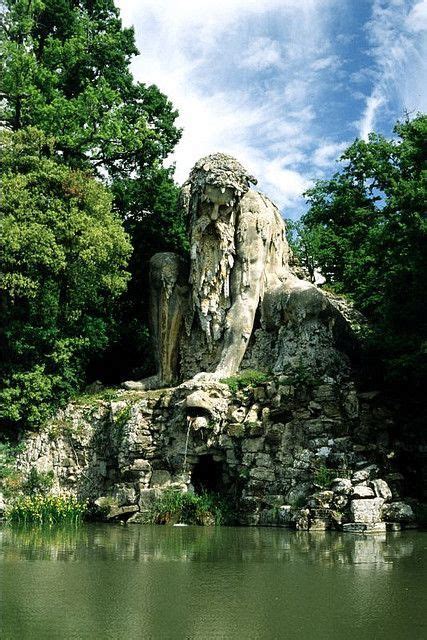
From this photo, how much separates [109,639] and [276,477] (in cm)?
924

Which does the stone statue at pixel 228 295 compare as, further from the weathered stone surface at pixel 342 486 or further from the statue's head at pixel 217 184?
the weathered stone surface at pixel 342 486

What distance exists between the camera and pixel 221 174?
16.4m

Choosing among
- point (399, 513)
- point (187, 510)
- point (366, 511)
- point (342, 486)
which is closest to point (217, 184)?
point (187, 510)

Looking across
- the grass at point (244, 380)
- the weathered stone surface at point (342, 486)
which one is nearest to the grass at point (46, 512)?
the grass at point (244, 380)

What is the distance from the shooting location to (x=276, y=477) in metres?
13.8

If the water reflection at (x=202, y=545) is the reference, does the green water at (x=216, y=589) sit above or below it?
below

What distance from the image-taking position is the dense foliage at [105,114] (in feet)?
65.7

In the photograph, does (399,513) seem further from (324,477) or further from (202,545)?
(202,545)

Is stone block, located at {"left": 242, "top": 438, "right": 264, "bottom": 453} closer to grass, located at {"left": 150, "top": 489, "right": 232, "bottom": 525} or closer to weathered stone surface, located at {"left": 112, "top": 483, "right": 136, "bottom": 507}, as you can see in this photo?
grass, located at {"left": 150, "top": 489, "right": 232, "bottom": 525}

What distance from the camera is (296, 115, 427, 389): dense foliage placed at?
12875 mm

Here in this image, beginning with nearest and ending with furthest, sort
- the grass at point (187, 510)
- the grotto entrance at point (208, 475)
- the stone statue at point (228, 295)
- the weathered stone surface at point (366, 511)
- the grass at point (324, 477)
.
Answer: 1. the weathered stone surface at point (366, 511)
2. the grass at point (324, 477)
3. the grass at point (187, 510)
4. the grotto entrance at point (208, 475)
5. the stone statue at point (228, 295)

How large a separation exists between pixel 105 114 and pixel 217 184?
609cm

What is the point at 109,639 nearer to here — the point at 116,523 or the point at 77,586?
the point at 77,586

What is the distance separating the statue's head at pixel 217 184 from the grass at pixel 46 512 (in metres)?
6.90
